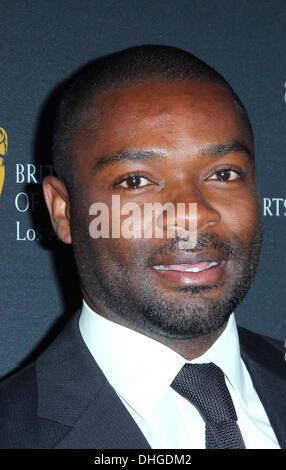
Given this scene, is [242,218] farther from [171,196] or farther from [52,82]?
[52,82]

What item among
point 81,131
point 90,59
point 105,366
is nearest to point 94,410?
point 105,366

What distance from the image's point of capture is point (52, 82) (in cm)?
158

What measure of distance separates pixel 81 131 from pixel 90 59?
1.53ft

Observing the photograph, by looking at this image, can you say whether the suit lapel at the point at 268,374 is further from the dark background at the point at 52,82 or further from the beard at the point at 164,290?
the dark background at the point at 52,82

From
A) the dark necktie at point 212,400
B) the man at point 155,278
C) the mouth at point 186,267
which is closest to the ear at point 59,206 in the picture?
the man at point 155,278

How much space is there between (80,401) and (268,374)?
0.43 m

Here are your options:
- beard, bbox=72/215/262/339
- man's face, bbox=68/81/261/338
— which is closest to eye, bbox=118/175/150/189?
man's face, bbox=68/81/261/338

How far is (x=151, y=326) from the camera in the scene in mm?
1140

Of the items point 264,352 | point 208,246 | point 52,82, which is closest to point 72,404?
point 208,246

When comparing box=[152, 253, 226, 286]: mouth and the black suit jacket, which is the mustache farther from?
the black suit jacket

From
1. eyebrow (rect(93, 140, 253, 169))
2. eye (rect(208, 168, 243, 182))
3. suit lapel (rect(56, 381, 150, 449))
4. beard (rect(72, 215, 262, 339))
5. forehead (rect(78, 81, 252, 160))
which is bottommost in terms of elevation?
suit lapel (rect(56, 381, 150, 449))

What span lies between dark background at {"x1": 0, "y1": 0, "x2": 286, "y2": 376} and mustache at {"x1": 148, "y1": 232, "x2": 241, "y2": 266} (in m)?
0.55

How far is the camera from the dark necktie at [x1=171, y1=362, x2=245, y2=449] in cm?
111

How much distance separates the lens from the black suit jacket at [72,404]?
1.07 m
